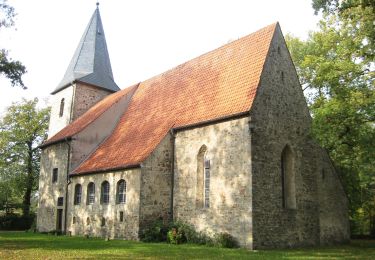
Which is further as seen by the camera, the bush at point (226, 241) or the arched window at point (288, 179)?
the arched window at point (288, 179)

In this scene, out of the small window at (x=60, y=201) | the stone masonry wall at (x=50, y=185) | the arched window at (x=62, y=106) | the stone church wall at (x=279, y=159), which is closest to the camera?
the stone church wall at (x=279, y=159)

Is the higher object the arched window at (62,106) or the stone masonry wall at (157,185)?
the arched window at (62,106)

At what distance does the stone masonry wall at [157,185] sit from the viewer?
18.4 m

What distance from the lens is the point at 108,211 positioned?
20.3 metres

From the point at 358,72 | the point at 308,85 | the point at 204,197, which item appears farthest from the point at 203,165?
the point at 308,85

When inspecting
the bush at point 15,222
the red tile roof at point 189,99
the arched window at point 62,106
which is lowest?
the bush at point 15,222

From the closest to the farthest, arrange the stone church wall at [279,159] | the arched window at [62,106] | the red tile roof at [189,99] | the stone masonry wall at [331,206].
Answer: the stone church wall at [279,159] → the red tile roof at [189,99] → the stone masonry wall at [331,206] → the arched window at [62,106]

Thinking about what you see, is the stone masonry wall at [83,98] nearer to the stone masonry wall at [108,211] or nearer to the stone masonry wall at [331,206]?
the stone masonry wall at [108,211]

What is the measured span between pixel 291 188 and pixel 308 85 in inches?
452

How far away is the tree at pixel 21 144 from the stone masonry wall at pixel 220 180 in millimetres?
25183

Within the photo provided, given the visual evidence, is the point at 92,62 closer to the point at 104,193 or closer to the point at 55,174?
the point at 55,174

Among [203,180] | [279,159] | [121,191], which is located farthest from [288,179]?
[121,191]

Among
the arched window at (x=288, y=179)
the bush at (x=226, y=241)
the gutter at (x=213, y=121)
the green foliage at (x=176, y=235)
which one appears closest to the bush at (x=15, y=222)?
the green foliage at (x=176, y=235)

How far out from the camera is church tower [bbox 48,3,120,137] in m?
30.4
